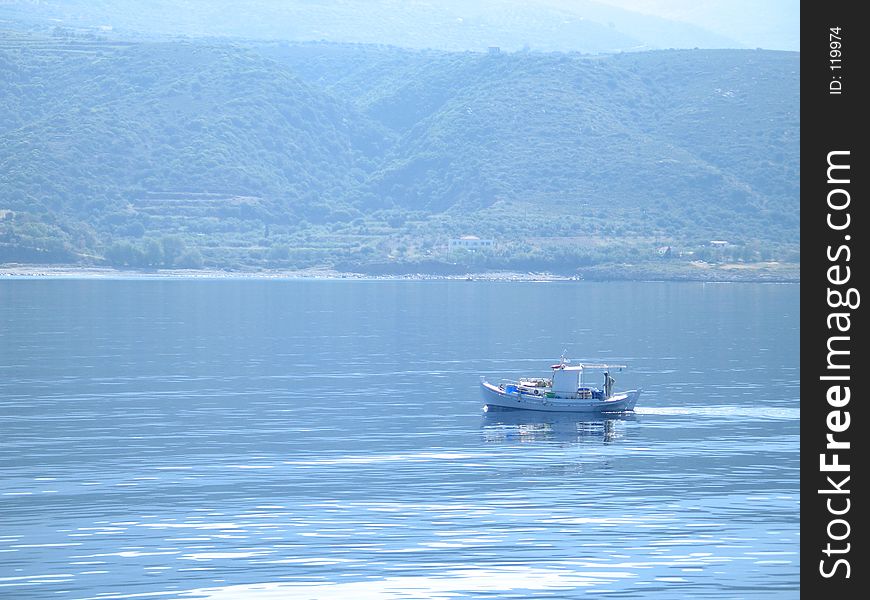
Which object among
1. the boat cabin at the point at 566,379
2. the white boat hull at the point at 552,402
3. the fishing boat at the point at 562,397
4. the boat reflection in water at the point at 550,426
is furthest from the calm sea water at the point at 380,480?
the boat cabin at the point at 566,379

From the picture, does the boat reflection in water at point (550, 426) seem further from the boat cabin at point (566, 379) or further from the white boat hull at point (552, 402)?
the boat cabin at point (566, 379)

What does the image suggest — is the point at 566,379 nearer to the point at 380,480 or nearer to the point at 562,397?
the point at 562,397

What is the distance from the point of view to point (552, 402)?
243ft

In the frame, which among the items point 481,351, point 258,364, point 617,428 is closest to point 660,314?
point 481,351

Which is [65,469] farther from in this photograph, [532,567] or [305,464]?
[532,567]

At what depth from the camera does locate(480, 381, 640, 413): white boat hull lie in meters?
73.9

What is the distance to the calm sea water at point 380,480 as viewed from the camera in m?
37.7

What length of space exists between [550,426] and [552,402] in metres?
4.42

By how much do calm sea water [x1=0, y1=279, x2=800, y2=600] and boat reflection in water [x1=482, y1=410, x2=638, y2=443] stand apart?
1.06ft

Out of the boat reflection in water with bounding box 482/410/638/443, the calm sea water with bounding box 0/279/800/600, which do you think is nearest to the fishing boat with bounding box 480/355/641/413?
the boat reflection in water with bounding box 482/410/638/443

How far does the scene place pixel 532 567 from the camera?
127 ft

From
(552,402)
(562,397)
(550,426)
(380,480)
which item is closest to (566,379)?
(562,397)
